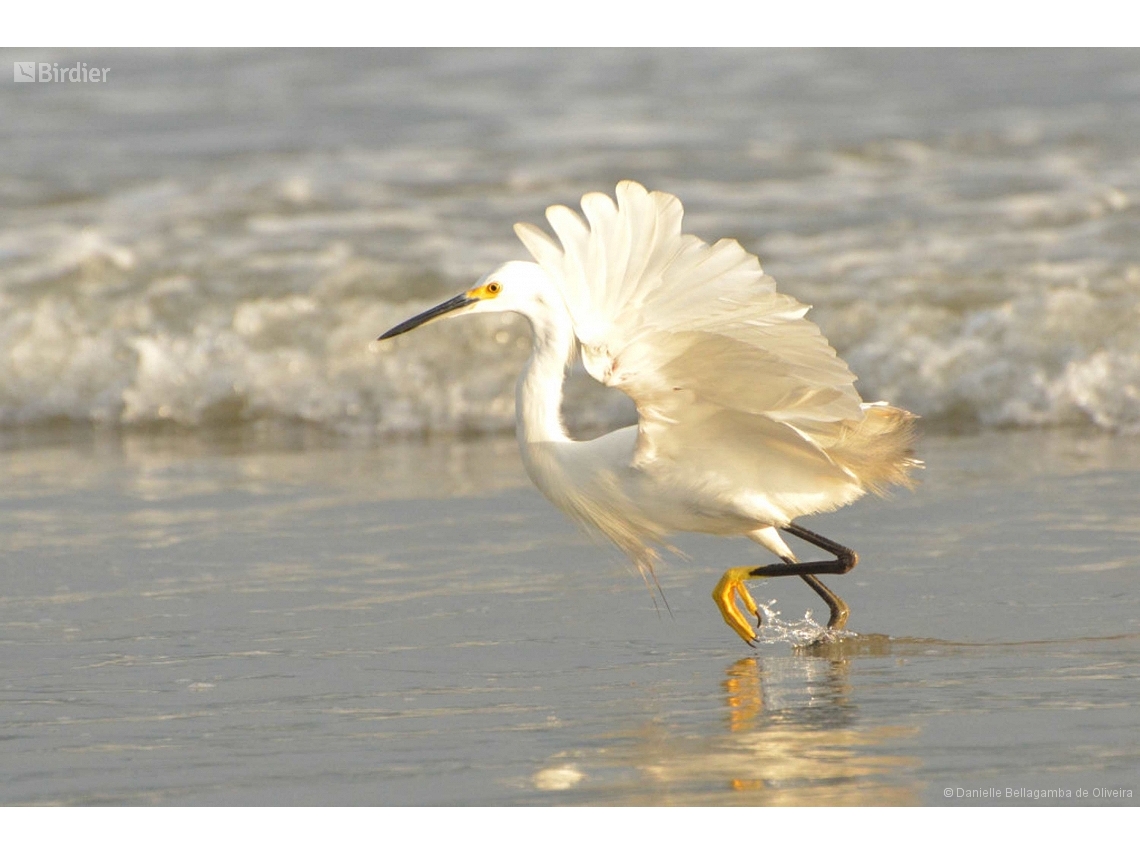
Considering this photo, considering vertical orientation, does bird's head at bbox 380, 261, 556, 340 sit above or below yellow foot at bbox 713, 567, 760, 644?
above

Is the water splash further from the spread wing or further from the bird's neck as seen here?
the bird's neck

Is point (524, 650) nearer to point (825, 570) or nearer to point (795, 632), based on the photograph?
point (795, 632)

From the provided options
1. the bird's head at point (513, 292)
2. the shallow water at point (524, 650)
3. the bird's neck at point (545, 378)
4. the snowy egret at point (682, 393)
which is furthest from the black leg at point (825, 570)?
the bird's head at point (513, 292)

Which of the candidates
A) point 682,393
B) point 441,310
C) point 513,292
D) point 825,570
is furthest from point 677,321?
point 825,570

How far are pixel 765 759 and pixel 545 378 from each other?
4.64 ft

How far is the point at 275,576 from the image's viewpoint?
221 inches

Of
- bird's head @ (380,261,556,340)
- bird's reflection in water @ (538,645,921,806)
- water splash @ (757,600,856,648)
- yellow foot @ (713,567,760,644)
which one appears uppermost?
bird's head @ (380,261,556,340)

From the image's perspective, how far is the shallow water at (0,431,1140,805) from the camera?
3.55 m

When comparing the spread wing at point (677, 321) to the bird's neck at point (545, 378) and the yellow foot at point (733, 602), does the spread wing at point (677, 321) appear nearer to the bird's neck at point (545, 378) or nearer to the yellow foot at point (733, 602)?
the bird's neck at point (545, 378)

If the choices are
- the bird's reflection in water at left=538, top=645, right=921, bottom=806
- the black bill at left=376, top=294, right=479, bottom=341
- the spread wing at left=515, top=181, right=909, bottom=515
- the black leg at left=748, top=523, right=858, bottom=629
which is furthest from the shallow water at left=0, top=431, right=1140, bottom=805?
the black bill at left=376, top=294, right=479, bottom=341

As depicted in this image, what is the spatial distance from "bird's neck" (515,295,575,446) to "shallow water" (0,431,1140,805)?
2.08ft

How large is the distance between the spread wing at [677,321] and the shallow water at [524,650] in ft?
2.48

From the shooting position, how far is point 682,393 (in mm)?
4301

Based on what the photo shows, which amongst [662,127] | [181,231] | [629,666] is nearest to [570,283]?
[629,666]
